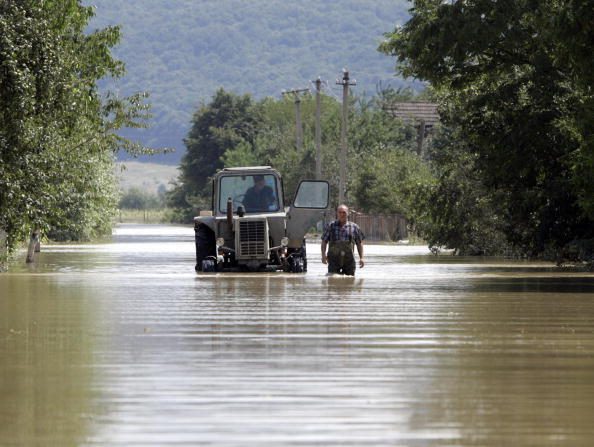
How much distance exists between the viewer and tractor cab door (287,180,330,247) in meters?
32.1

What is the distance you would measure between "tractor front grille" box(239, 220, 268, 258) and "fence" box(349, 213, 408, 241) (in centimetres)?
4152

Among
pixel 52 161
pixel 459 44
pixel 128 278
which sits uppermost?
pixel 459 44

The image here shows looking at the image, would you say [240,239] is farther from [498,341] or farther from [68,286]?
[498,341]

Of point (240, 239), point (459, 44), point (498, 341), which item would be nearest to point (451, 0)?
point (459, 44)

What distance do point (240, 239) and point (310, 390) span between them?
2142cm

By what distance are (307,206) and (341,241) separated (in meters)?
4.60

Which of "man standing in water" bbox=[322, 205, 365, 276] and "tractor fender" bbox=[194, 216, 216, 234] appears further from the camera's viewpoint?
"tractor fender" bbox=[194, 216, 216, 234]

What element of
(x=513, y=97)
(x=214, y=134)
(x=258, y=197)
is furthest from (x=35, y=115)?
(x=214, y=134)

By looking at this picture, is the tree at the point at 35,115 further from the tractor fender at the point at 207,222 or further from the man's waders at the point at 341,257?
the man's waders at the point at 341,257

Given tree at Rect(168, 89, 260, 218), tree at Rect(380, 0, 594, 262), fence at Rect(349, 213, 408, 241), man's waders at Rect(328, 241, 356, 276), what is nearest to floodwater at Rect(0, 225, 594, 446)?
man's waders at Rect(328, 241, 356, 276)

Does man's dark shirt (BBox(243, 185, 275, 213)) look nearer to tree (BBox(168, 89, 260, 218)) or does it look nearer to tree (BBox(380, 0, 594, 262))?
tree (BBox(380, 0, 594, 262))

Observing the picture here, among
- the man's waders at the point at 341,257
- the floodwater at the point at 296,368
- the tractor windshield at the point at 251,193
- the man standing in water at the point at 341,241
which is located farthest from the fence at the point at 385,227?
the floodwater at the point at 296,368

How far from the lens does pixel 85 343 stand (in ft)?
47.2

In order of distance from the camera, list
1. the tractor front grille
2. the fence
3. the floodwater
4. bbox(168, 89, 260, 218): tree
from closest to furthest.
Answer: the floodwater, the tractor front grille, the fence, bbox(168, 89, 260, 218): tree
